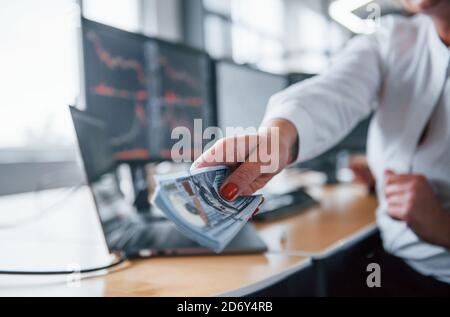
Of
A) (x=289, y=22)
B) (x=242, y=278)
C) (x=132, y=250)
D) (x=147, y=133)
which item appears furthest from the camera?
(x=289, y=22)

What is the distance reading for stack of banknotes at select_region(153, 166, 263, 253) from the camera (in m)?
0.43

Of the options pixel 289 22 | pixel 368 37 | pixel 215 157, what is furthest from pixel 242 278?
pixel 289 22

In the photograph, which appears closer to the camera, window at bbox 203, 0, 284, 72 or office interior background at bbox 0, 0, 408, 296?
office interior background at bbox 0, 0, 408, 296

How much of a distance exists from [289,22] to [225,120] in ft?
2.73

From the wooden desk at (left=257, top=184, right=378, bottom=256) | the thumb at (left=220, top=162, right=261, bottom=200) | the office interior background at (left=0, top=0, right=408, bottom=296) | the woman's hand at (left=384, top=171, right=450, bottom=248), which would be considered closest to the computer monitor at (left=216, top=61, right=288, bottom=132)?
the office interior background at (left=0, top=0, right=408, bottom=296)

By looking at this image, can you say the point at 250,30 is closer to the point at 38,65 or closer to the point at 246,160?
the point at 38,65

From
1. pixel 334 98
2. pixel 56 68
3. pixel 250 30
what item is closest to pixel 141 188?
pixel 56 68

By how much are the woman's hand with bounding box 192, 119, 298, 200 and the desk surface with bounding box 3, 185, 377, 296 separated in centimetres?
15

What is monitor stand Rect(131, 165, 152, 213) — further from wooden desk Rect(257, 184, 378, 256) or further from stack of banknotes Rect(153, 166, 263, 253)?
stack of banknotes Rect(153, 166, 263, 253)

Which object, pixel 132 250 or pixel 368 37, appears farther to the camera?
pixel 368 37

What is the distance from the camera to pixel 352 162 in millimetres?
1661

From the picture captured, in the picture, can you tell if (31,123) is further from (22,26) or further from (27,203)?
(27,203)

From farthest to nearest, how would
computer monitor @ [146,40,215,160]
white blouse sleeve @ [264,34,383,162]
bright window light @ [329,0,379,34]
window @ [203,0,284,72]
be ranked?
window @ [203,0,284,72]
computer monitor @ [146,40,215,160]
bright window light @ [329,0,379,34]
white blouse sleeve @ [264,34,383,162]

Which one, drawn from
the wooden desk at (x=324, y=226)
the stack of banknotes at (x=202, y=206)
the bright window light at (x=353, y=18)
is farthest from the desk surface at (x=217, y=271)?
the bright window light at (x=353, y=18)
